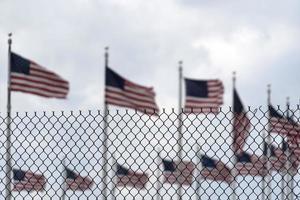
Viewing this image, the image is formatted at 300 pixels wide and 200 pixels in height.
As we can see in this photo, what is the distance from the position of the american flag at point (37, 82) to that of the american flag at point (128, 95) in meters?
1.86

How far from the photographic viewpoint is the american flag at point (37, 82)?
28.9 metres

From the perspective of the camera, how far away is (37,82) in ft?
95.8

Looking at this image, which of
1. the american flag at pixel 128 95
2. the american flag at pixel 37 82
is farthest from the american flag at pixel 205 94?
the american flag at pixel 37 82

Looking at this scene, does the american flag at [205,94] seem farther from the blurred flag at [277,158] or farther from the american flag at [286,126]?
the american flag at [286,126]

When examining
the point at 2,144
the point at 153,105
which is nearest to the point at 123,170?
the point at 153,105

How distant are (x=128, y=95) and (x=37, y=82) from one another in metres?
3.02

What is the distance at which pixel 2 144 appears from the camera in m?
13.8

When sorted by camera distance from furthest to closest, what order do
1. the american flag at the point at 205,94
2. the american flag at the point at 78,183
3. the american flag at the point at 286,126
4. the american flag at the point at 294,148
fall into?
the american flag at the point at 205,94, the american flag at the point at 294,148, the american flag at the point at 78,183, the american flag at the point at 286,126

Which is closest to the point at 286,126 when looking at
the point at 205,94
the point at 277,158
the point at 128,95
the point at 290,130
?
the point at 290,130

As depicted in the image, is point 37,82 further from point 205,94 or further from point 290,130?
point 290,130

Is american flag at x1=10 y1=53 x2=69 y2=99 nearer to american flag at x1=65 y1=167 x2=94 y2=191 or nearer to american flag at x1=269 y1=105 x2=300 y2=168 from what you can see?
american flag at x1=65 y1=167 x2=94 y2=191

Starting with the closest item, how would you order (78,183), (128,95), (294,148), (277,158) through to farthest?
(294,148)
(78,183)
(277,158)
(128,95)

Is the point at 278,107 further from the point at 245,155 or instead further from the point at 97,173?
the point at 245,155

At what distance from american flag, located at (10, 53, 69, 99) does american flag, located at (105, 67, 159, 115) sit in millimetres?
1861
